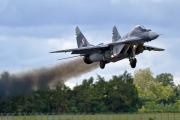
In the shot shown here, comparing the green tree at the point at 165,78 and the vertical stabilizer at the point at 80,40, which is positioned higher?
the green tree at the point at 165,78

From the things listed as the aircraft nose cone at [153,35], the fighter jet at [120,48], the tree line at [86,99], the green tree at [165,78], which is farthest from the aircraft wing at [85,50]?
the green tree at [165,78]

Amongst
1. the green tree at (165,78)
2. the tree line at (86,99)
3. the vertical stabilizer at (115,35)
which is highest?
the green tree at (165,78)

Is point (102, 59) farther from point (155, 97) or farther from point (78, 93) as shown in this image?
point (155, 97)

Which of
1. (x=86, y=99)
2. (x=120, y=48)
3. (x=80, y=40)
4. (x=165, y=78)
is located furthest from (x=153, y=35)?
(x=165, y=78)

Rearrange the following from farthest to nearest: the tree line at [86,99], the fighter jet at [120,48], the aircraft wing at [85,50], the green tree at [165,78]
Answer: the green tree at [165,78] < the tree line at [86,99] < the aircraft wing at [85,50] < the fighter jet at [120,48]

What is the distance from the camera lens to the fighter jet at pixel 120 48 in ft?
151

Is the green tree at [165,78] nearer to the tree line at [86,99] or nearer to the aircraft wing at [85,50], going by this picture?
the tree line at [86,99]

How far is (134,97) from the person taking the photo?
3435 inches

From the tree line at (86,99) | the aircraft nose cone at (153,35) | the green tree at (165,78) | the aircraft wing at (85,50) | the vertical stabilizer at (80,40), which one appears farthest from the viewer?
the green tree at (165,78)

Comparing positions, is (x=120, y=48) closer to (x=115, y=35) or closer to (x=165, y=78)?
(x=115, y=35)

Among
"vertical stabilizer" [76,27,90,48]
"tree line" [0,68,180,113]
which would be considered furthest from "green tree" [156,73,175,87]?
"vertical stabilizer" [76,27,90,48]

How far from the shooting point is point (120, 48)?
1859 inches

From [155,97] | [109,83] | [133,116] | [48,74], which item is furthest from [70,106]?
[155,97]

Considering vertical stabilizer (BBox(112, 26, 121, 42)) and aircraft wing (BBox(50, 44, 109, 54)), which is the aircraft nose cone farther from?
vertical stabilizer (BBox(112, 26, 121, 42))
